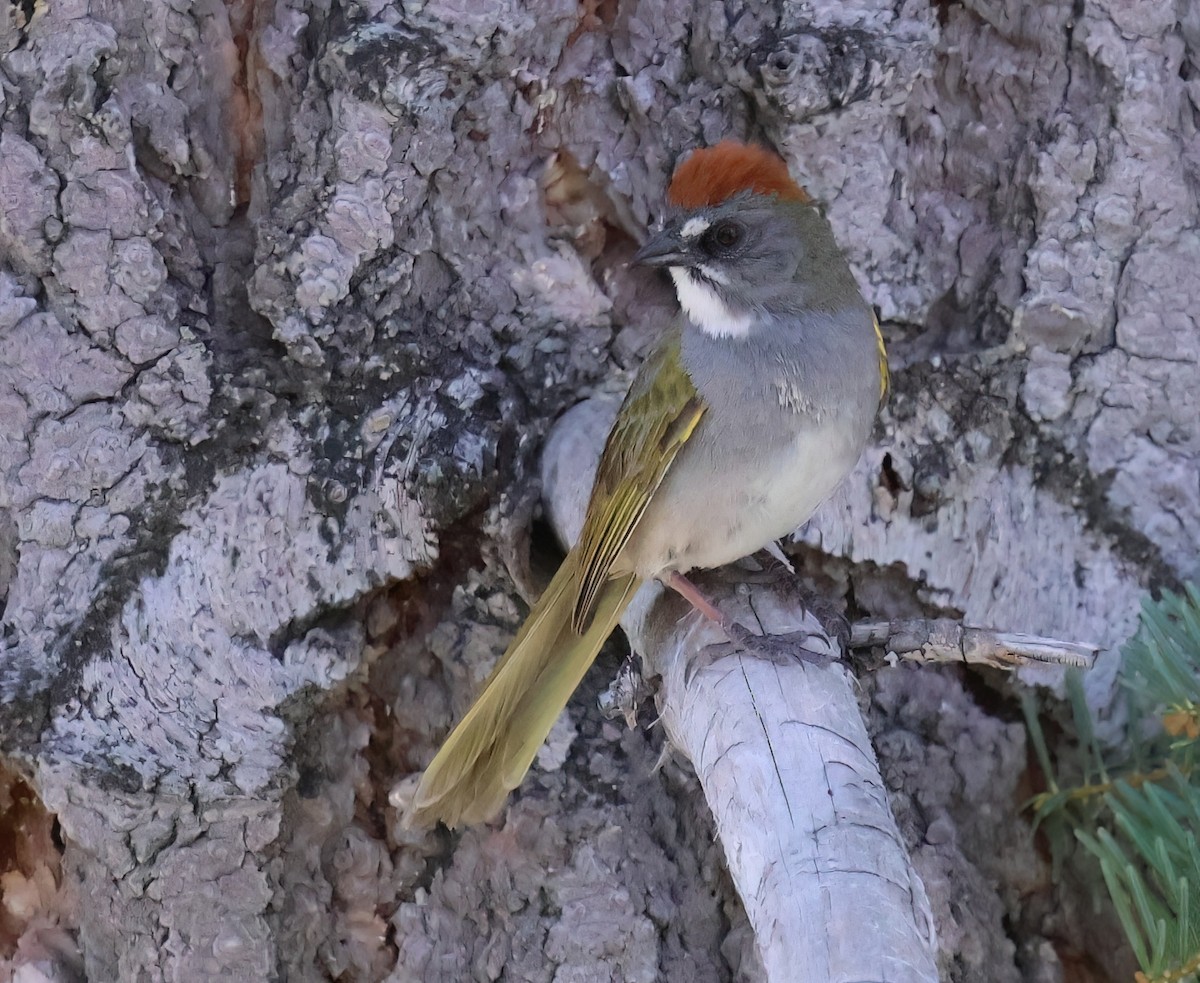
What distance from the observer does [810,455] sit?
2.29 m

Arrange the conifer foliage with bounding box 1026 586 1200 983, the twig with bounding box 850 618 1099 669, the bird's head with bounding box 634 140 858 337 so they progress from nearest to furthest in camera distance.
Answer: the twig with bounding box 850 618 1099 669 → the conifer foliage with bounding box 1026 586 1200 983 → the bird's head with bounding box 634 140 858 337

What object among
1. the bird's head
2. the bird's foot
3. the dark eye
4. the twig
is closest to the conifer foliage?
the twig

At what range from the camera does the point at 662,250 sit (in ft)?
7.93

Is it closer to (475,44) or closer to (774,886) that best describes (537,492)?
(475,44)

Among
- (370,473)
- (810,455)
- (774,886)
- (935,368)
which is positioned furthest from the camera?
(935,368)

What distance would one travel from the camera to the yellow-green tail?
2254mm

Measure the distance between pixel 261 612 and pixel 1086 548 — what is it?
5.59ft

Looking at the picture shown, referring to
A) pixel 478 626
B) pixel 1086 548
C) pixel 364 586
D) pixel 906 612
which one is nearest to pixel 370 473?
pixel 364 586

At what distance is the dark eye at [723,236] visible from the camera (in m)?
2.43

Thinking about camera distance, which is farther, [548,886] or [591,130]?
[591,130]

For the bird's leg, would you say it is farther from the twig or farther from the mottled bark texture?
the mottled bark texture

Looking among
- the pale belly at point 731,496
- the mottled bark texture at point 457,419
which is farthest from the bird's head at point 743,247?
the pale belly at point 731,496

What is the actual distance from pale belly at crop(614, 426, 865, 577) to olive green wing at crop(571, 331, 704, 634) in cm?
4

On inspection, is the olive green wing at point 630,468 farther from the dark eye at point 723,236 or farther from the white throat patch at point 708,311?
the dark eye at point 723,236
